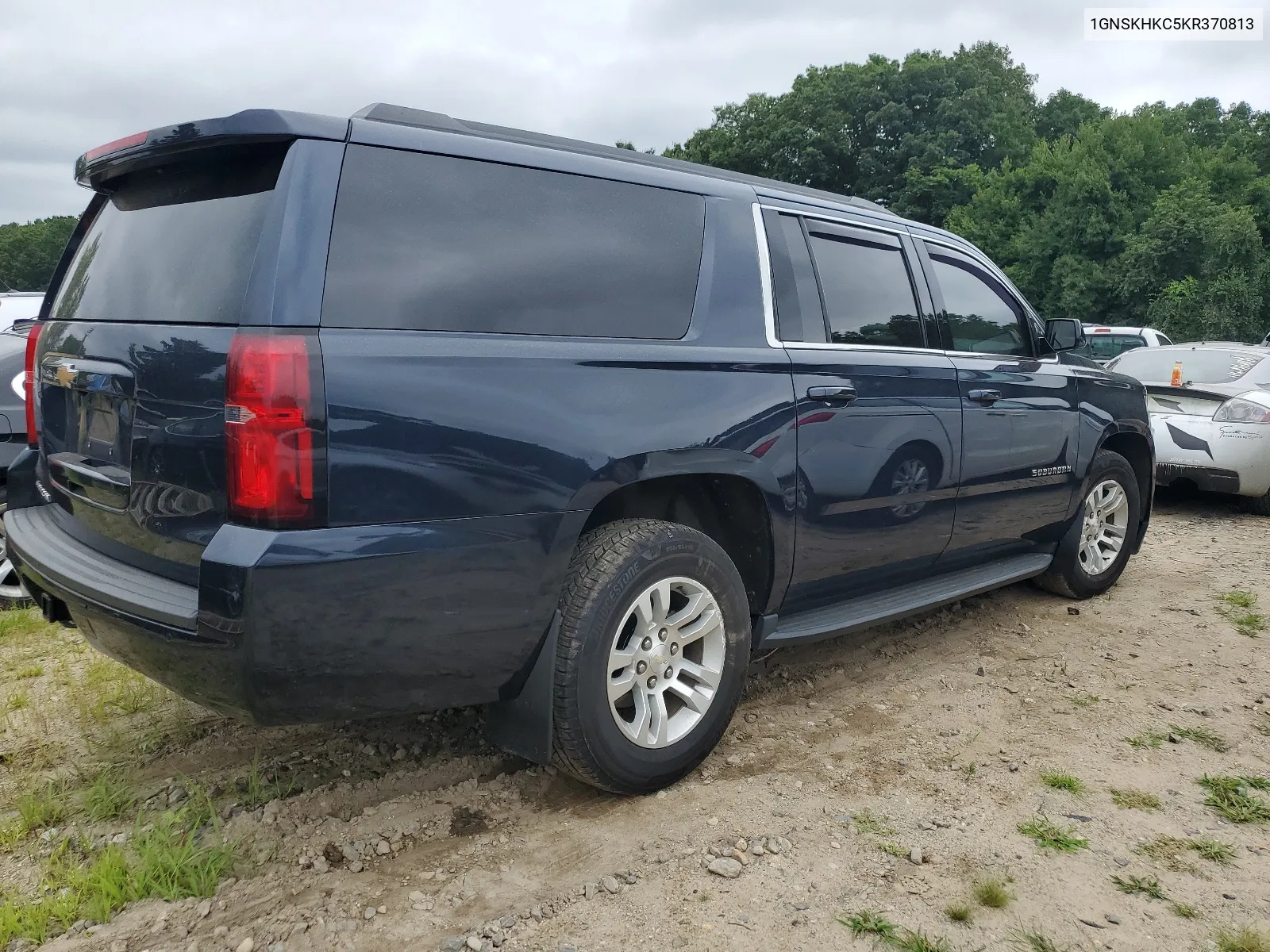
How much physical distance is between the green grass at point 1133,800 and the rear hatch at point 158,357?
2.64 m

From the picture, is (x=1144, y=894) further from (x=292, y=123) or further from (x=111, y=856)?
(x=292, y=123)

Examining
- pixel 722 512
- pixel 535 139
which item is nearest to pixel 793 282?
pixel 722 512

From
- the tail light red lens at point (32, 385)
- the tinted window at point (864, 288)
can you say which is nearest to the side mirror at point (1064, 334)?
the tinted window at point (864, 288)

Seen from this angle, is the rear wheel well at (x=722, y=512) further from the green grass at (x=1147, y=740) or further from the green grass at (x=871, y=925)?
the green grass at (x=1147, y=740)

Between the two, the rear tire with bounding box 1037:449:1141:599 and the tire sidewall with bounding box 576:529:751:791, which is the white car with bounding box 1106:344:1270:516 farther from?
the tire sidewall with bounding box 576:529:751:791

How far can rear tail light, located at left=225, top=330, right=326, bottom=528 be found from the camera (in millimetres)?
2156

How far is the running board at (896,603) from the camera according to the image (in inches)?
131

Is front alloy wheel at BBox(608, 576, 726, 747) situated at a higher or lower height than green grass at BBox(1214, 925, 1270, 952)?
higher

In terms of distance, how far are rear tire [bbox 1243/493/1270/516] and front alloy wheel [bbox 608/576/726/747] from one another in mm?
6718

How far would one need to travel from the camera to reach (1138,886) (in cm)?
243

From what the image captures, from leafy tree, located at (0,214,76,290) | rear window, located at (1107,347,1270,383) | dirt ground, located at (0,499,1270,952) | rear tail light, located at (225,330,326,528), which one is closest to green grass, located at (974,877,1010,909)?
dirt ground, located at (0,499,1270,952)

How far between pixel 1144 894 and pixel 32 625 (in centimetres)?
469

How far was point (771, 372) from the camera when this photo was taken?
3133 millimetres

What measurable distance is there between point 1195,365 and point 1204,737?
5821 mm
